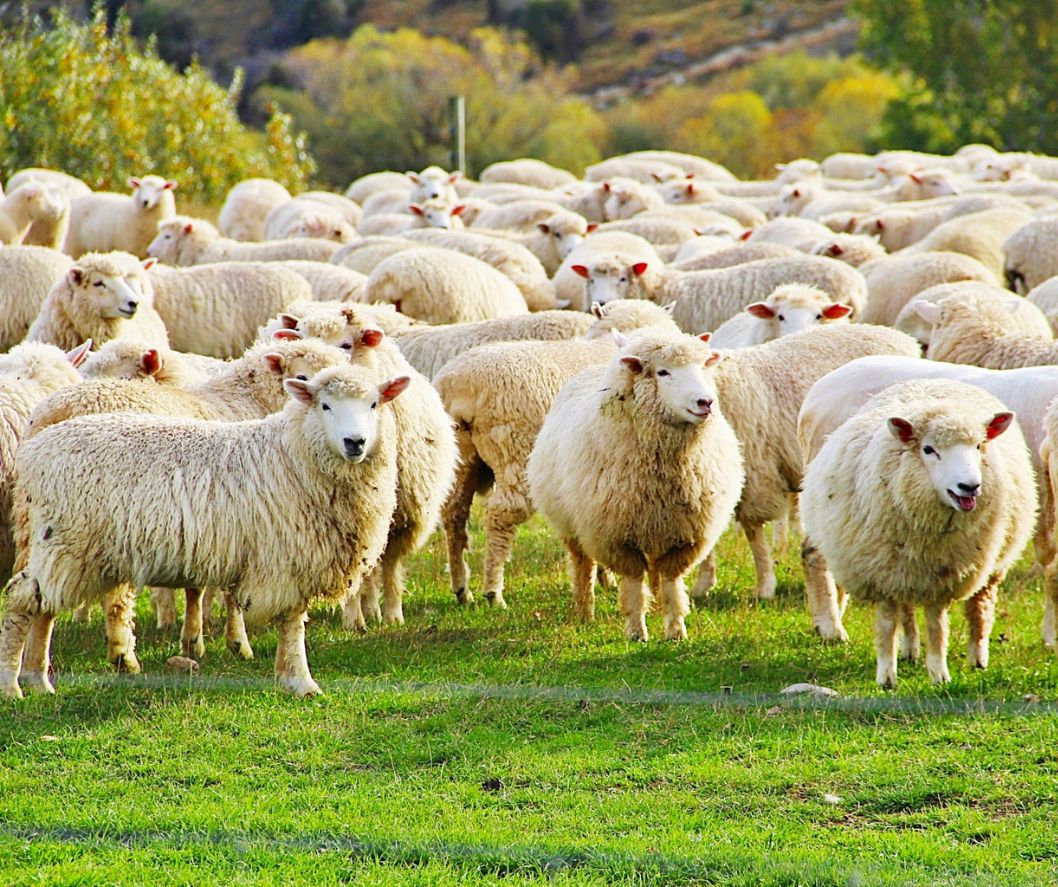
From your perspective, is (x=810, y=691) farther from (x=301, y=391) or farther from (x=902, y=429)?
(x=301, y=391)

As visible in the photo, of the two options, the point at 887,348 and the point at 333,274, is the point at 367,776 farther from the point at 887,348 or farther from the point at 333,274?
the point at 333,274

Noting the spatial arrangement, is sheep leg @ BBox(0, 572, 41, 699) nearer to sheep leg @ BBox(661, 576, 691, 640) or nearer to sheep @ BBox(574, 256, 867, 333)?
sheep leg @ BBox(661, 576, 691, 640)

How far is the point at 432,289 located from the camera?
11867 millimetres

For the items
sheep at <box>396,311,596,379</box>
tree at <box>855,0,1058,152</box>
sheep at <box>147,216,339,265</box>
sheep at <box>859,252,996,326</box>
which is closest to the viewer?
sheep at <box>396,311,596,379</box>

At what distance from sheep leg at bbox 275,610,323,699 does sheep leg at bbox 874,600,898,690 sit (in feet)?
7.92

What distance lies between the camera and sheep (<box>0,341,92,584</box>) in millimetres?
7133

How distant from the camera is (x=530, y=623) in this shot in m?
8.14


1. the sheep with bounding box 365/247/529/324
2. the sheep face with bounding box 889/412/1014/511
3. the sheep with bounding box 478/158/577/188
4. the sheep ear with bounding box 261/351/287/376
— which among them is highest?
the sheep ear with bounding box 261/351/287/376

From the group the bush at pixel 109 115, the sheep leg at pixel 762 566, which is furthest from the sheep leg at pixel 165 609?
the bush at pixel 109 115

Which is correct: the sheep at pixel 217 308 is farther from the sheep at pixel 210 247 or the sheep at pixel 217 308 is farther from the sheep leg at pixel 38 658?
the sheep leg at pixel 38 658

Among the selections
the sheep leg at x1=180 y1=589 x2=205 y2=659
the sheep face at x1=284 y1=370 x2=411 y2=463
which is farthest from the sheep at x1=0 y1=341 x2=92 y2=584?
the sheep face at x1=284 y1=370 x2=411 y2=463

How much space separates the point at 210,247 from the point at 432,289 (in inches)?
200

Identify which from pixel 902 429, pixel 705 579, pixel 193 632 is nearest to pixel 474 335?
pixel 705 579

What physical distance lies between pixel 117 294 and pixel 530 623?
4025 millimetres
